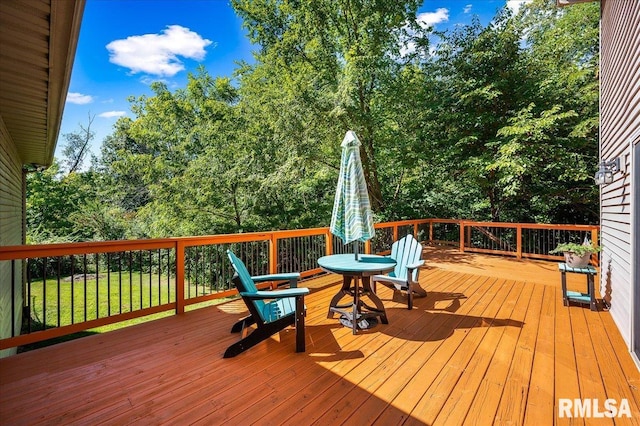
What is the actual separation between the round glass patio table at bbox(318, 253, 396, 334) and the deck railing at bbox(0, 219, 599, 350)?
1468mm

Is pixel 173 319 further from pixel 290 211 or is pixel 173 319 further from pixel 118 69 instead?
pixel 118 69

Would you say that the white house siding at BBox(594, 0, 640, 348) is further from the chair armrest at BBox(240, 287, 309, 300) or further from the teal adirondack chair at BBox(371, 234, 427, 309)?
the chair armrest at BBox(240, 287, 309, 300)

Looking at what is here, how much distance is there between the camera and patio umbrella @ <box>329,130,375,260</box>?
3.55 metres

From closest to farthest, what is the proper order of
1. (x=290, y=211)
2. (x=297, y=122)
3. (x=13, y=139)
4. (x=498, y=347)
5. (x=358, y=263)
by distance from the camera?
(x=498, y=347)
(x=358, y=263)
(x=13, y=139)
(x=297, y=122)
(x=290, y=211)

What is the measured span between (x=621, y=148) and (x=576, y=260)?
59.2 inches

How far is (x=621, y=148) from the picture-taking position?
3.30m

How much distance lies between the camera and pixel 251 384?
226 centimetres

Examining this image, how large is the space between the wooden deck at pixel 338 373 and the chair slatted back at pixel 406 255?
1.83 ft

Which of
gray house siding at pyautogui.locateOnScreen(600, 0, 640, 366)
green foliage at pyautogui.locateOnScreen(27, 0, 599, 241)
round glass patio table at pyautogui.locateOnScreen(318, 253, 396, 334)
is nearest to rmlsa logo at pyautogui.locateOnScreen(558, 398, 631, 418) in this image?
gray house siding at pyautogui.locateOnScreen(600, 0, 640, 366)

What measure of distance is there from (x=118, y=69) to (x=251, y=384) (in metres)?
17.8

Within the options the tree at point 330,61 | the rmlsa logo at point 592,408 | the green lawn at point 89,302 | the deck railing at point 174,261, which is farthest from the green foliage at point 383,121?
the rmlsa logo at point 592,408

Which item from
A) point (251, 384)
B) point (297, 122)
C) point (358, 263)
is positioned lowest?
point (251, 384)

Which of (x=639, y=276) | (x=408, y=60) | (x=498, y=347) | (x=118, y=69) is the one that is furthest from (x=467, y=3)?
(x=118, y=69)

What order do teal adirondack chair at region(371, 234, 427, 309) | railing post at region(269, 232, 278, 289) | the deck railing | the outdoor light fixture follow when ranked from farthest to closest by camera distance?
railing post at region(269, 232, 278, 289), teal adirondack chair at region(371, 234, 427, 309), the outdoor light fixture, the deck railing
